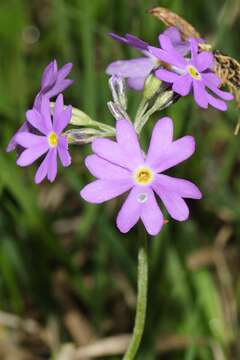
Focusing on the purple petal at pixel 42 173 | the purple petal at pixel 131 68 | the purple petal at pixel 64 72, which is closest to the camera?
the purple petal at pixel 42 173

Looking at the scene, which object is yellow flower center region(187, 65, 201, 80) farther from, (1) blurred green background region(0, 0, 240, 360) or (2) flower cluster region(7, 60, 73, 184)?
(1) blurred green background region(0, 0, 240, 360)

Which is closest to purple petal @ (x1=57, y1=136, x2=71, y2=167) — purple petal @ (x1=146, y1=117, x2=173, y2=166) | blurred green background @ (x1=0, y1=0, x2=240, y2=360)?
purple petal @ (x1=146, y1=117, x2=173, y2=166)

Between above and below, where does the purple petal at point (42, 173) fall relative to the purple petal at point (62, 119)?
below

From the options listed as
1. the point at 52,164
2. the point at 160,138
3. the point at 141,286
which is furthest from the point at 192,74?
the point at 141,286

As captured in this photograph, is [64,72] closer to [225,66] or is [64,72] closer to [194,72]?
[194,72]

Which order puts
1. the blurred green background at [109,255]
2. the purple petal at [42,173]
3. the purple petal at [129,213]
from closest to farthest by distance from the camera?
1. the purple petal at [129,213]
2. the purple petal at [42,173]
3. the blurred green background at [109,255]

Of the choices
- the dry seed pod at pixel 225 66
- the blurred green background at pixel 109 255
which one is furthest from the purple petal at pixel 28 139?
the blurred green background at pixel 109 255

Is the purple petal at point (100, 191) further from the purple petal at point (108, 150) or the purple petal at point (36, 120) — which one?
the purple petal at point (36, 120)
